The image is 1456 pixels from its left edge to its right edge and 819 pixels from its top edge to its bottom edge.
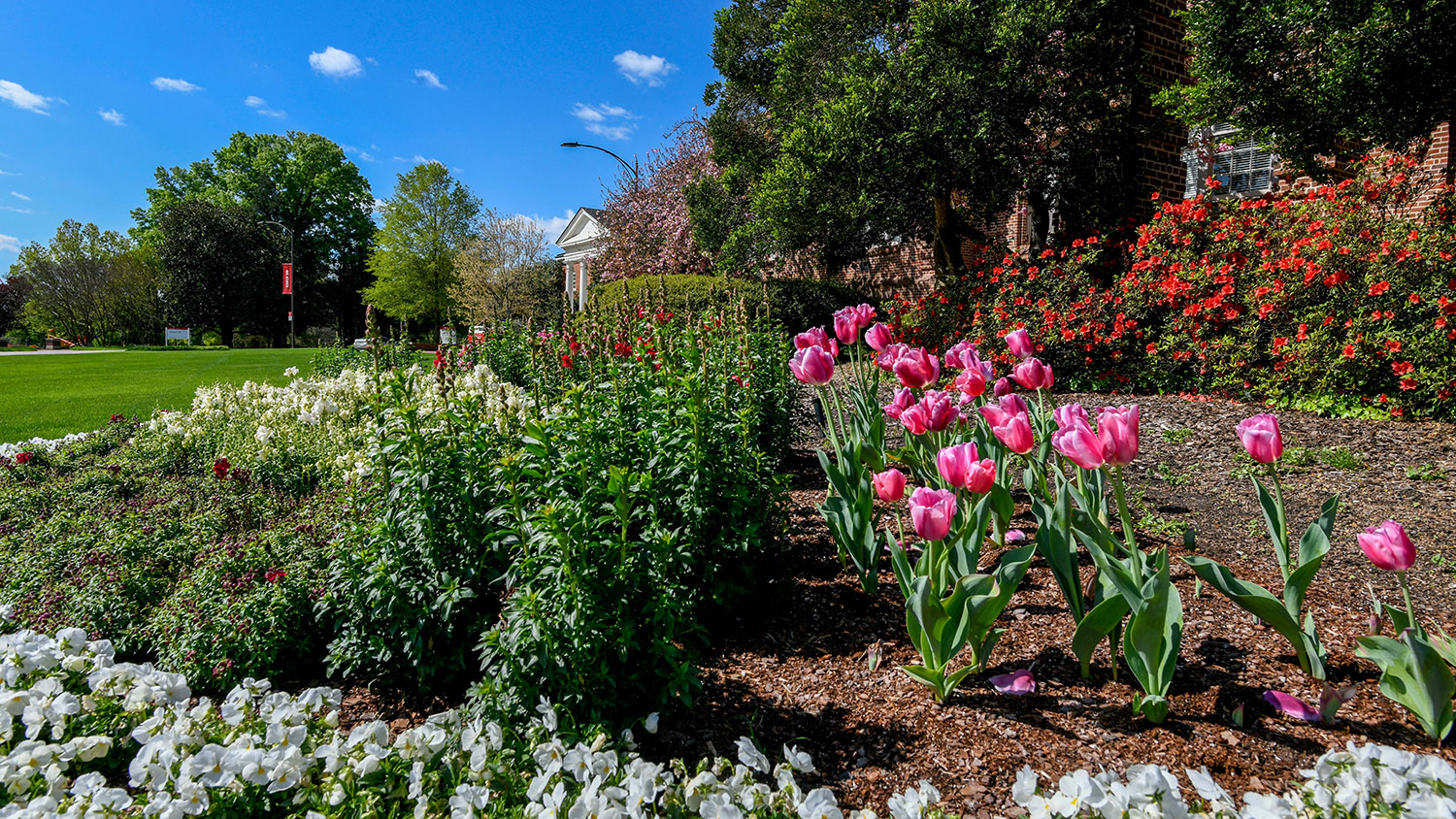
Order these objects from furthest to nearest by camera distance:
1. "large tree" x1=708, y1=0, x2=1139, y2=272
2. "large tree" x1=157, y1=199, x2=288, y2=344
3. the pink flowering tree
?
1. "large tree" x1=157, y1=199, x2=288, y2=344
2. the pink flowering tree
3. "large tree" x1=708, y1=0, x2=1139, y2=272

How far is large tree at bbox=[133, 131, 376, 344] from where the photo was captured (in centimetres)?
4197

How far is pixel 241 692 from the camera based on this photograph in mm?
1996

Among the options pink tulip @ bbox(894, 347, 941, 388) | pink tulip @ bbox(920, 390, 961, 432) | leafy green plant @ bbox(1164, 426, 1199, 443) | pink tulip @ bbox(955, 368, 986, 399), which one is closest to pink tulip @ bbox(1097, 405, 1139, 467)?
pink tulip @ bbox(920, 390, 961, 432)

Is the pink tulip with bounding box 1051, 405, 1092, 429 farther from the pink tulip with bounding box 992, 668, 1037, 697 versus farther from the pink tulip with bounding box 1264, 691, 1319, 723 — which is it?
the pink tulip with bounding box 1264, 691, 1319, 723

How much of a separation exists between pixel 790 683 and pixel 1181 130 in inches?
399

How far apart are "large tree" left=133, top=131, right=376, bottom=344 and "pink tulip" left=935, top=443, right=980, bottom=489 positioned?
46.2 metres

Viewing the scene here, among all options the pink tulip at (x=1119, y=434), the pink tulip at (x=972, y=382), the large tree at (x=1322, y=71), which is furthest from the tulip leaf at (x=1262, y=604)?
the large tree at (x=1322, y=71)

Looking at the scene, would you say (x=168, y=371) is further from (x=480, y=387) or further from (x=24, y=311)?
(x=24, y=311)

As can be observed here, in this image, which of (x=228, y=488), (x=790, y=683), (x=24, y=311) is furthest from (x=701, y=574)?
(x=24, y=311)

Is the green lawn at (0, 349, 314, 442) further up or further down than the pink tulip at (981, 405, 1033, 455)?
further down

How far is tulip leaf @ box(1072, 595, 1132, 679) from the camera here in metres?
1.92

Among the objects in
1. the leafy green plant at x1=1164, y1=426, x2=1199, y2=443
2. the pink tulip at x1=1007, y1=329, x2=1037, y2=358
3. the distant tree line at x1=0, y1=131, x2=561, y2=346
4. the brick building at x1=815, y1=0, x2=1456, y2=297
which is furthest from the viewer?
the distant tree line at x1=0, y1=131, x2=561, y2=346

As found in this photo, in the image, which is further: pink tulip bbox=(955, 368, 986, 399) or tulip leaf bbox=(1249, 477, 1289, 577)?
pink tulip bbox=(955, 368, 986, 399)

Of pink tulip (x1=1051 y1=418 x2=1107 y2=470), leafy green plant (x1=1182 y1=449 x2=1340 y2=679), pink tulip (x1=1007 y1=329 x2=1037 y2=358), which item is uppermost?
pink tulip (x1=1007 y1=329 x2=1037 y2=358)
